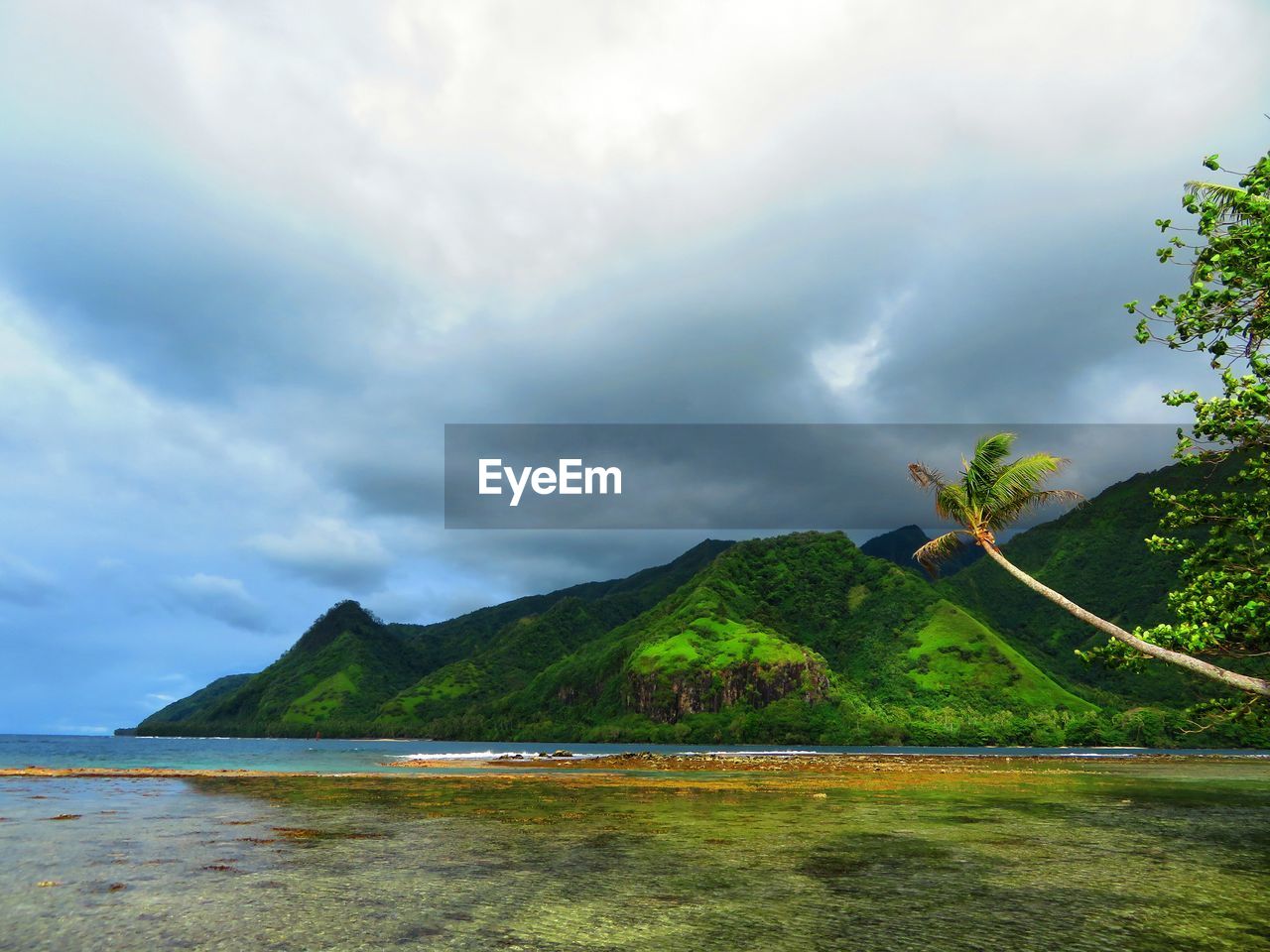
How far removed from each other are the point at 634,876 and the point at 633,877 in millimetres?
134

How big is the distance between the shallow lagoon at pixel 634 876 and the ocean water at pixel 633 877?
0.08 meters

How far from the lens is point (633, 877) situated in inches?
702

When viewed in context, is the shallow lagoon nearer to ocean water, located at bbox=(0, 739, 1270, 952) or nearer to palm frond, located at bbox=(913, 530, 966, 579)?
ocean water, located at bbox=(0, 739, 1270, 952)

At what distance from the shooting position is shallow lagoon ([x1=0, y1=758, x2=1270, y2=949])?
41.7 feet

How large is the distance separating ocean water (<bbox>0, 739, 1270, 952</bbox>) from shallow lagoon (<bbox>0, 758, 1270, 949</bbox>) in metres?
0.08

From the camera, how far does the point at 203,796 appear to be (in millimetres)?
43000

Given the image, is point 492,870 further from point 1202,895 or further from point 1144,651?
point 1144,651

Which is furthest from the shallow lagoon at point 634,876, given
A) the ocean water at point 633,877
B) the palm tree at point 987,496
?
the palm tree at point 987,496

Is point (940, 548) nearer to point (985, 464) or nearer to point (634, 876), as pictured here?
point (985, 464)

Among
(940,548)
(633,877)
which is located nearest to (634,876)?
(633,877)

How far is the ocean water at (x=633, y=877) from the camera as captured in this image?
12664 mm

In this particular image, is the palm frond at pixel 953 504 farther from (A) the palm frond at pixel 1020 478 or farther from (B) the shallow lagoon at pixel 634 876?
(B) the shallow lagoon at pixel 634 876

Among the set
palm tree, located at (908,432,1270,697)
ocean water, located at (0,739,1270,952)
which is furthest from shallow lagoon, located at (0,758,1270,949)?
palm tree, located at (908,432,1270,697)

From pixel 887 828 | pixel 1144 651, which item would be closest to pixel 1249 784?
pixel 887 828
